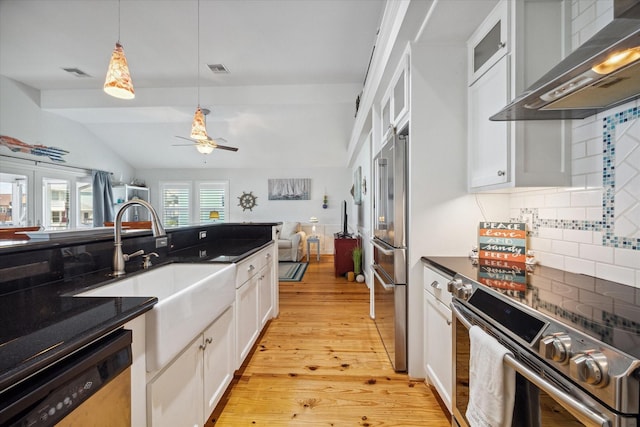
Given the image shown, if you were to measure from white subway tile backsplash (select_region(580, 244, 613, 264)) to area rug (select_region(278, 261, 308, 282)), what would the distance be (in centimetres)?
369

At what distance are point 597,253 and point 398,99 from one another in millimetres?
1494

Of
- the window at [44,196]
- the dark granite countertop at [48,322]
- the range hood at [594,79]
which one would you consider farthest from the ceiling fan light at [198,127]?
the window at [44,196]

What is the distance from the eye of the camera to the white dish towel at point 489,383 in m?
0.84

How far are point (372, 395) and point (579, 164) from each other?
1.69m

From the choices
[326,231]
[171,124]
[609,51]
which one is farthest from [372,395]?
[171,124]

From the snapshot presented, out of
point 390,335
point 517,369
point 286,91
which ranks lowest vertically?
point 390,335

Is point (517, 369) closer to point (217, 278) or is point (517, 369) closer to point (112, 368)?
point (112, 368)

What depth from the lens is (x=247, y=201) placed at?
7.64m

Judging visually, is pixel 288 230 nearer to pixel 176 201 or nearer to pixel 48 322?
pixel 176 201

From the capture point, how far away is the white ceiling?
2.51 meters

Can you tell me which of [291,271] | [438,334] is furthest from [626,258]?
[291,271]

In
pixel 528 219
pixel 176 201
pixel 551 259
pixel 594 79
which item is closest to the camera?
pixel 594 79

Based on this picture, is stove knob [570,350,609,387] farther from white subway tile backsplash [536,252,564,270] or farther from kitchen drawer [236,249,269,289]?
kitchen drawer [236,249,269,289]

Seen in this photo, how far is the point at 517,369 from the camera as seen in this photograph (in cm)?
79
